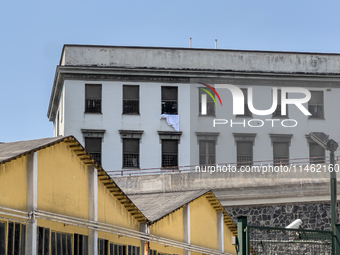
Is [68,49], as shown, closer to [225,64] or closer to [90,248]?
[225,64]

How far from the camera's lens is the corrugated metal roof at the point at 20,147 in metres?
16.8

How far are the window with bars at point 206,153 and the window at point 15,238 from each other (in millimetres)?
28865

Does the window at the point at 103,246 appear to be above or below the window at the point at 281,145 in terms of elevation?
below

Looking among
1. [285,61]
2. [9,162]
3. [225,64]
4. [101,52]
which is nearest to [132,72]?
[101,52]

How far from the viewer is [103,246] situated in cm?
1983

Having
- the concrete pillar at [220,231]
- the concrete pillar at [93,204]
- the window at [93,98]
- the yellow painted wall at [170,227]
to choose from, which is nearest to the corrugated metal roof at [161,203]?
the yellow painted wall at [170,227]

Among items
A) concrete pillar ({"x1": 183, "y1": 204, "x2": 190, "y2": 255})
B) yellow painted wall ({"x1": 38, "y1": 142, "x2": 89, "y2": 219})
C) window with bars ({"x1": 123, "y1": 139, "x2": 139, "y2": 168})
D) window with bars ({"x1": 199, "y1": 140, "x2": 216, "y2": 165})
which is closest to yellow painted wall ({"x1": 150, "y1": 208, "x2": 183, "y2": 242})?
concrete pillar ({"x1": 183, "y1": 204, "x2": 190, "y2": 255})

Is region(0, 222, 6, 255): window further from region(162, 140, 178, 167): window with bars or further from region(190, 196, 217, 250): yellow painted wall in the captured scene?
region(162, 140, 178, 167): window with bars

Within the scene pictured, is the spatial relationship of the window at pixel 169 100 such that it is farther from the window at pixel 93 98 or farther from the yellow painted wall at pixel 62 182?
the yellow painted wall at pixel 62 182

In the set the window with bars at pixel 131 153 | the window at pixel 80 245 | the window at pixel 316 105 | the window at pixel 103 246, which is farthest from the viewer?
the window at pixel 316 105

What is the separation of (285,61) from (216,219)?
22.5 m

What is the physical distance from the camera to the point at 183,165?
44.6 meters

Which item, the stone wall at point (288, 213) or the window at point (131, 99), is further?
the window at point (131, 99)

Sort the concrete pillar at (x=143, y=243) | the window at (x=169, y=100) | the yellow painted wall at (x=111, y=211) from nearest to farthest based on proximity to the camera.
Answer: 1. the yellow painted wall at (x=111, y=211)
2. the concrete pillar at (x=143, y=243)
3. the window at (x=169, y=100)
